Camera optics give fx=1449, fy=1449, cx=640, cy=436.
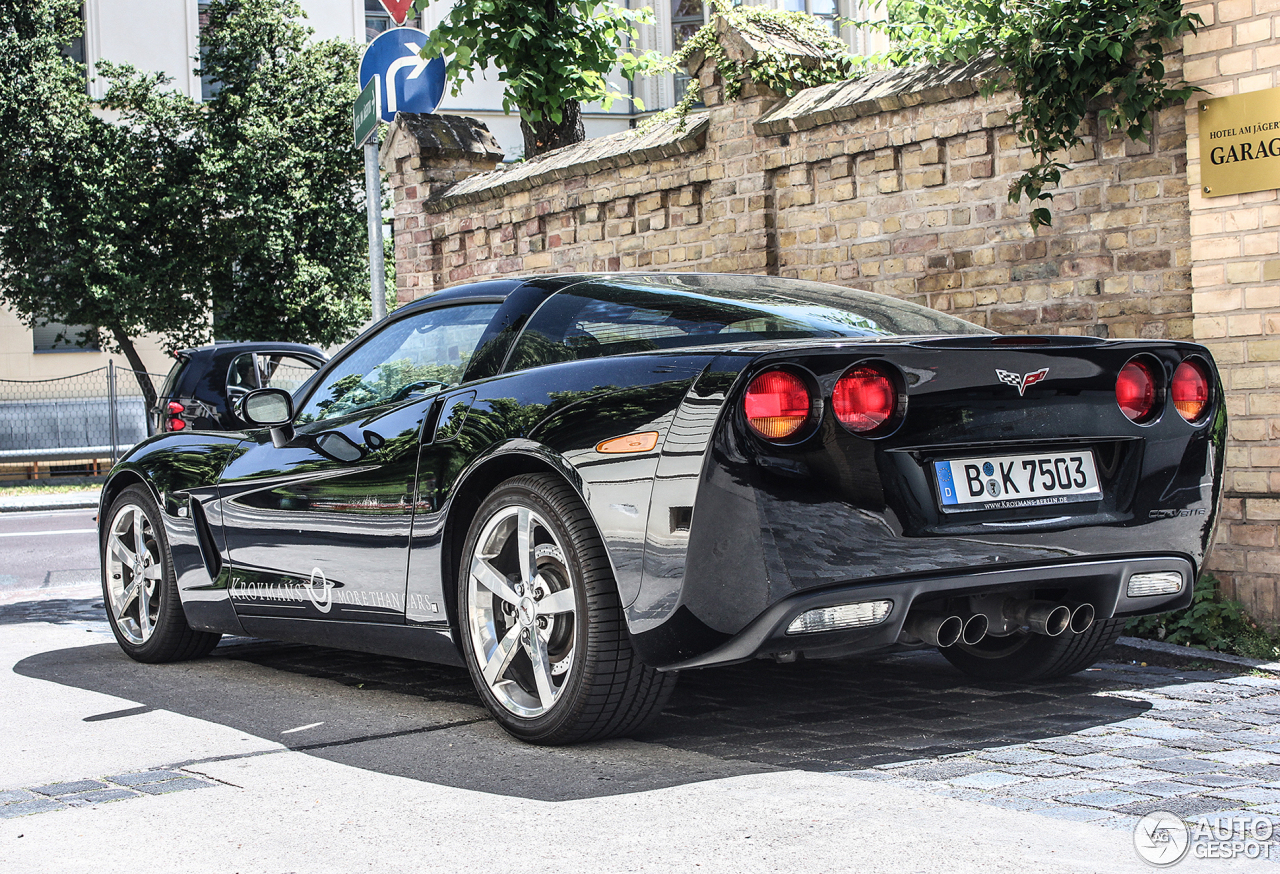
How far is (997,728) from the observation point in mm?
4191

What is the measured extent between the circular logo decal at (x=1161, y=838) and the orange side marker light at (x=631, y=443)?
4.71 feet

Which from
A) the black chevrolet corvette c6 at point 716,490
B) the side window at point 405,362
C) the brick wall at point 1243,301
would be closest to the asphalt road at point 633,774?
the black chevrolet corvette c6 at point 716,490

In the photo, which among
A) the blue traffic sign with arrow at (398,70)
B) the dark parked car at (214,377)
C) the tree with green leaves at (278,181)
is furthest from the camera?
the tree with green leaves at (278,181)

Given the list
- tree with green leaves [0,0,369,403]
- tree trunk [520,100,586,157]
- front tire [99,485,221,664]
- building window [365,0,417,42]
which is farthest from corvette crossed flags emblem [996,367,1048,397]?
building window [365,0,417,42]

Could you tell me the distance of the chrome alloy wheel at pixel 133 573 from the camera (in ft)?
19.7

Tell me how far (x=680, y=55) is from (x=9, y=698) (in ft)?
20.5

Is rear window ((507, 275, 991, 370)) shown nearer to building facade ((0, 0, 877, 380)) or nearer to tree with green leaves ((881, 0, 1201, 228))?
tree with green leaves ((881, 0, 1201, 228))

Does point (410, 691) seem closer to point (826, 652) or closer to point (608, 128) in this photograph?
point (826, 652)

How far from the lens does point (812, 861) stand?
9.70ft

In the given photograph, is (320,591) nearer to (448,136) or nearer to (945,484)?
(945,484)

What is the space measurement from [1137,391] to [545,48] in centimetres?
796

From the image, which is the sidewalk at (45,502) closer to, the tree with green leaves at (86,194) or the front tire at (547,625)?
the tree with green leaves at (86,194)

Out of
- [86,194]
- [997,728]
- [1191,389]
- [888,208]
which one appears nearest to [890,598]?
[997,728]

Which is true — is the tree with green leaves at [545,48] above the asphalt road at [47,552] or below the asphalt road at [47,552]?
above
